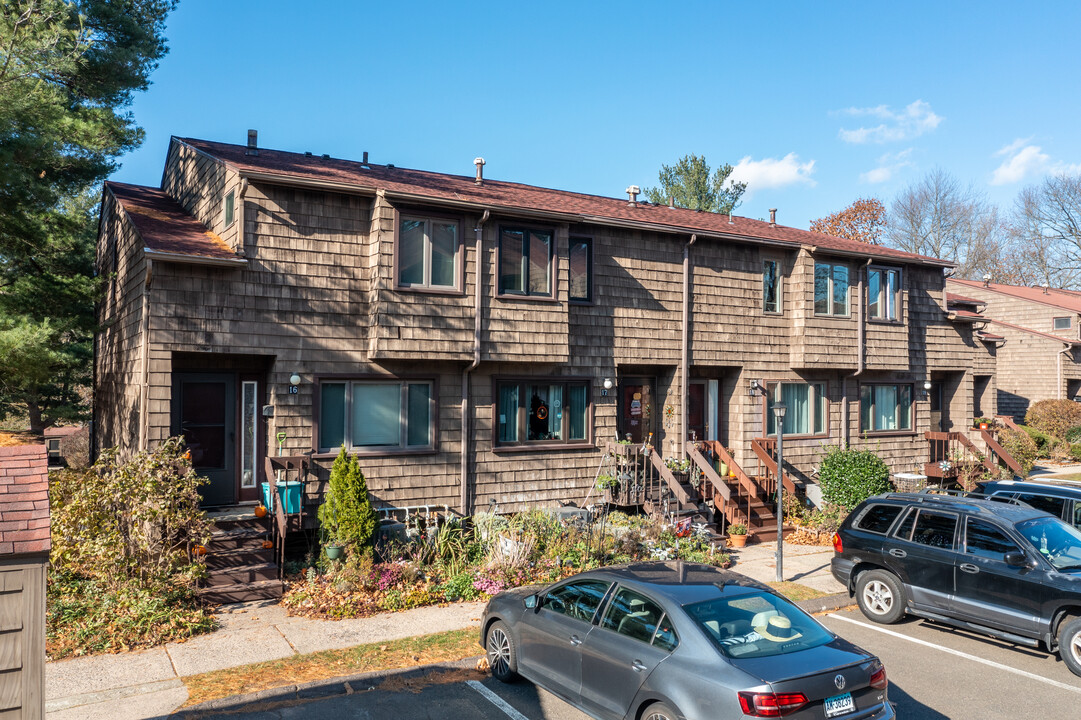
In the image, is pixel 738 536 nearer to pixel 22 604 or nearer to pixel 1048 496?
pixel 1048 496

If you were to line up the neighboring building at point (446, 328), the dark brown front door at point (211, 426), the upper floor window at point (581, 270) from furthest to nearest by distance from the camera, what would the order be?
the upper floor window at point (581, 270) → the dark brown front door at point (211, 426) → the neighboring building at point (446, 328)

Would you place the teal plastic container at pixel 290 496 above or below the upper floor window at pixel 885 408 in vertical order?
below

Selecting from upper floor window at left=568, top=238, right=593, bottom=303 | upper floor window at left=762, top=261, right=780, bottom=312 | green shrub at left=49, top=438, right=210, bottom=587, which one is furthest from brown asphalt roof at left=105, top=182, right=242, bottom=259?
upper floor window at left=762, top=261, right=780, bottom=312

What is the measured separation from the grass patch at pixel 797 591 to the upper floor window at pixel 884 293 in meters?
9.11

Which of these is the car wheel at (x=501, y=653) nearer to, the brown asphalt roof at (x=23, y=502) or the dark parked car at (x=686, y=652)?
the dark parked car at (x=686, y=652)

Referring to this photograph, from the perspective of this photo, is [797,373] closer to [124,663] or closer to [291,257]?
[291,257]

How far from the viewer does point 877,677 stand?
5648mm

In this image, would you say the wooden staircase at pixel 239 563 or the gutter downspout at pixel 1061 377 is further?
the gutter downspout at pixel 1061 377

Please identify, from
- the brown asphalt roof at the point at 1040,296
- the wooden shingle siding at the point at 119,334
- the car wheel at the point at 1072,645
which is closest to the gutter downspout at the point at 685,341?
the car wheel at the point at 1072,645

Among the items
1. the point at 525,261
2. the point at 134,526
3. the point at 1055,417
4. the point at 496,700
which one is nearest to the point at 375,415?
the point at 525,261

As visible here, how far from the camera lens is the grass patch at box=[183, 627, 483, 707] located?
734 centimetres

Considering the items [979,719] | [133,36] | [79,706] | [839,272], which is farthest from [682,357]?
[133,36]

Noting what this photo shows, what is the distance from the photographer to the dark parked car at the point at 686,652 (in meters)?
5.29

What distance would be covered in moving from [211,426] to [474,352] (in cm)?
454
